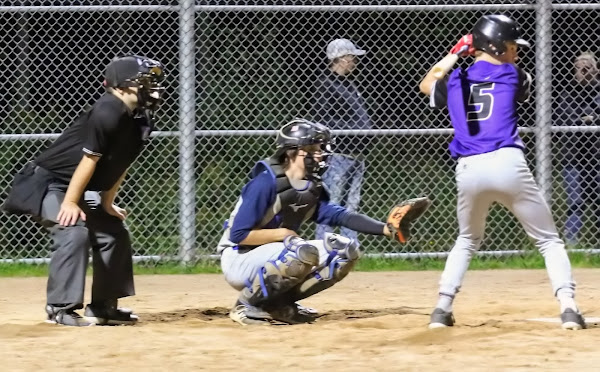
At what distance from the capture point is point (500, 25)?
20.3 ft

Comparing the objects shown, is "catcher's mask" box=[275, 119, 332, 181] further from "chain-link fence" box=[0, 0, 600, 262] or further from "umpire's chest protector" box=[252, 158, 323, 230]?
"chain-link fence" box=[0, 0, 600, 262]

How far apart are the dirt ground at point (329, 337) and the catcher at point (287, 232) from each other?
216 millimetres

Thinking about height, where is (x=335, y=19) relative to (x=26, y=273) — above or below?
above

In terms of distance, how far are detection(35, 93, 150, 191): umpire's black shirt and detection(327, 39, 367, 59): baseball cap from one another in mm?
3268

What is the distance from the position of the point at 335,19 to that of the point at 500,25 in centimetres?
432

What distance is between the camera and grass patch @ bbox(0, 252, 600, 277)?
9.75 m

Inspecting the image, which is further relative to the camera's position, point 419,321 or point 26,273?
point 26,273

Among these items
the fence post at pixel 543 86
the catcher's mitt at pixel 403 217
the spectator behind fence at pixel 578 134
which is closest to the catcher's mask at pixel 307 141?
the catcher's mitt at pixel 403 217

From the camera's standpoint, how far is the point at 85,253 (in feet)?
21.8

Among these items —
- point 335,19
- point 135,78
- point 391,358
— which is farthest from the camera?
point 335,19

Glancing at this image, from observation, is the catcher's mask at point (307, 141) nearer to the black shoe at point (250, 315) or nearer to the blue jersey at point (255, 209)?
the blue jersey at point (255, 209)

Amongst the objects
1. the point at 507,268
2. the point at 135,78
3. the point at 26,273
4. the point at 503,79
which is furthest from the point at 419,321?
the point at 26,273

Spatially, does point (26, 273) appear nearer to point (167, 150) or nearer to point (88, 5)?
point (167, 150)

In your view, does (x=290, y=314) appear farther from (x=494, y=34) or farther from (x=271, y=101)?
(x=271, y=101)
